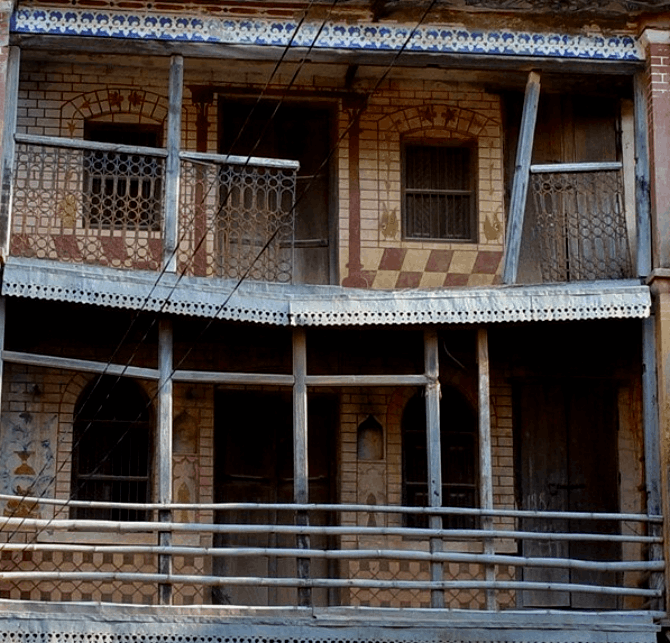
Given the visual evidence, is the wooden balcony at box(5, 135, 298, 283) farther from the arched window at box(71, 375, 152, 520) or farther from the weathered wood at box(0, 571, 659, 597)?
the weathered wood at box(0, 571, 659, 597)

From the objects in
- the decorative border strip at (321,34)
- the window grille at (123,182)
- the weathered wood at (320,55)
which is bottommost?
the window grille at (123,182)

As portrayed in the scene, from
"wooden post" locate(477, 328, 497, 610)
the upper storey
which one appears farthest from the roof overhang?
"wooden post" locate(477, 328, 497, 610)

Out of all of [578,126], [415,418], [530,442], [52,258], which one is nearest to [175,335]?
[52,258]

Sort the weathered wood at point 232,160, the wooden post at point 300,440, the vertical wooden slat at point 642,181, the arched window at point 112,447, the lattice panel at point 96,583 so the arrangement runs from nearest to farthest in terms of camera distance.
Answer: the wooden post at point 300,440 → the weathered wood at point 232,160 → the vertical wooden slat at point 642,181 → the lattice panel at point 96,583 → the arched window at point 112,447

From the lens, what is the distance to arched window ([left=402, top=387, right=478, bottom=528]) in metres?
17.9

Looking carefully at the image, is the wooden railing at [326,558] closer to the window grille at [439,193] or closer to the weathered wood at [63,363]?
the weathered wood at [63,363]

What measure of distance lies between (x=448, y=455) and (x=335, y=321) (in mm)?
2497

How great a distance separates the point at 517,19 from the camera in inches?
662

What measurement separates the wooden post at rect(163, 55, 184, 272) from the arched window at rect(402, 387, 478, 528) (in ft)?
11.1

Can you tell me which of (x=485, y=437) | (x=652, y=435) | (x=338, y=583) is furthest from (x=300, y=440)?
(x=652, y=435)

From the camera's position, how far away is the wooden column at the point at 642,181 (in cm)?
1667

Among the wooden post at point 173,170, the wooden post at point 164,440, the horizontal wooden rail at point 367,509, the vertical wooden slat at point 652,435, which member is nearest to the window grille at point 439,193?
the vertical wooden slat at point 652,435

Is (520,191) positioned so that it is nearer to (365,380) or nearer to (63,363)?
(365,380)

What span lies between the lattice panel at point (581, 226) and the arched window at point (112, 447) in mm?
4332
